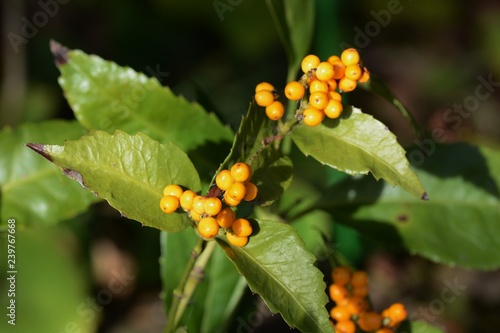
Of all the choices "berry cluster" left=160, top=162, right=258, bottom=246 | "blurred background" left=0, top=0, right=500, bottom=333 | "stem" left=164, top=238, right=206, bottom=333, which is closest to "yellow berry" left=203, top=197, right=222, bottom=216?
"berry cluster" left=160, top=162, right=258, bottom=246

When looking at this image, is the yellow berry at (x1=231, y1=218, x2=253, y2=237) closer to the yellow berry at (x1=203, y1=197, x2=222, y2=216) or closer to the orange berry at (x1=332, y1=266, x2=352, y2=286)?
the yellow berry at (x1=203, y1=197, x2=222, y2=216)

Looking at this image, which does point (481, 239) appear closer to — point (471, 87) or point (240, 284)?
point (240, 284)

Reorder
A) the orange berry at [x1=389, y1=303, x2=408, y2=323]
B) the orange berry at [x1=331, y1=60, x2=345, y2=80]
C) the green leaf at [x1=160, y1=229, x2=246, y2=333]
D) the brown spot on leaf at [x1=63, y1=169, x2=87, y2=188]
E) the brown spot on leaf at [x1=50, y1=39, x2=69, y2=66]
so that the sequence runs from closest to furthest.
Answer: the brown spot on leaf at [x1=63, y1=169, x2=87, y2=188], the orange berry at [x1=331, y1=60, x2=345, y2=80], the orange berry at [x1=389, y1=303, x2=408, y2=323], the brown spot on leaf at [x1=50, y1=39, x2=69, y2=66], the green leaf at [x1=160, y1=229, x2=246, y2=333]

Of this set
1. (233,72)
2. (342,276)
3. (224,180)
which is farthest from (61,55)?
(233,72)

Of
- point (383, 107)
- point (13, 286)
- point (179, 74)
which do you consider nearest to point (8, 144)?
point (13, 286)

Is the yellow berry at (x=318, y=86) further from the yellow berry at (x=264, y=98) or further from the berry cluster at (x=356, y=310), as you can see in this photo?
the berry cluster at (x=356, y=310)

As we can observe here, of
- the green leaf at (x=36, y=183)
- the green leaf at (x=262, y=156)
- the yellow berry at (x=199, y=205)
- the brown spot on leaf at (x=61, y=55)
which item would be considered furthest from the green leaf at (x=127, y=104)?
the yellow berry at (x=199, y=205)
